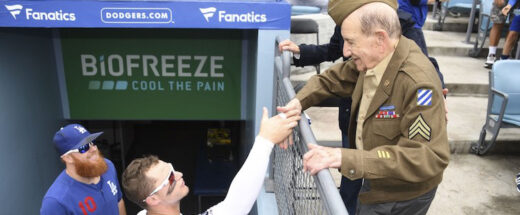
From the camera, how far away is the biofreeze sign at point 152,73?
420 cm

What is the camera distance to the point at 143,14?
2.86 m

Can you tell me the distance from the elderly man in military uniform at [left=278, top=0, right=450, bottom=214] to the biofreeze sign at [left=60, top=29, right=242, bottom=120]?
8.31 feet

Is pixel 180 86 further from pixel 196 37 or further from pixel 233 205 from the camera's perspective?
pixel 233 205

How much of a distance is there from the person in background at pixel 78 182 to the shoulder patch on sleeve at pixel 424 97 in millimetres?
2058

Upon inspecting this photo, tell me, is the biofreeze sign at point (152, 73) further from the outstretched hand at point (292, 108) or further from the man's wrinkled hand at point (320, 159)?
the man's wrinkled hand at point (320, 159)

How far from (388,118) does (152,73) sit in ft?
10.1

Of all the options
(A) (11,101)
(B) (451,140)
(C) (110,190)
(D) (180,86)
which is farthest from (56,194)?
(B) (451,140)

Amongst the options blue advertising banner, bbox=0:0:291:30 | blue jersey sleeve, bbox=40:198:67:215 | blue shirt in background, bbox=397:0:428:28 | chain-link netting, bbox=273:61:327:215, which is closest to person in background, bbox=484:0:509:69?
blue shirt in background, bbox=397:0:428:28

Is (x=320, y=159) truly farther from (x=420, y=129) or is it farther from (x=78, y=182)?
(x=78, y=182)

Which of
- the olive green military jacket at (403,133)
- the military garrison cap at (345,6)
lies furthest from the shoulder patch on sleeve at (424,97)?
the military garrison cap at (345,6)

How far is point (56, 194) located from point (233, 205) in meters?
1.36

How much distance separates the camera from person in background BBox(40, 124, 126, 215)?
269cm

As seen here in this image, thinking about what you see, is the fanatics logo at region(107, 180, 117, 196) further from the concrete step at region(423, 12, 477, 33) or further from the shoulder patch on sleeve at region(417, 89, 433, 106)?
the concrete step at region(423, 12, 477, 33)

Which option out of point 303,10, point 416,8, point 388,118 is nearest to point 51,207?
point 388,118
